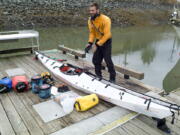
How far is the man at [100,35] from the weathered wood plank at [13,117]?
2215mm

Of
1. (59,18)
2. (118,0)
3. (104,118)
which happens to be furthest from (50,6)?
(104,118)

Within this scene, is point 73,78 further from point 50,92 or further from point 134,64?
point 134,64

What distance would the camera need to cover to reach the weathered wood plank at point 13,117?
301cm

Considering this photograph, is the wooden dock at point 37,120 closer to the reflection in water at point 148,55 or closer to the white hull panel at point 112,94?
the white hull panel at point 112,94

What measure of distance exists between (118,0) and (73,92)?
82.1 ft

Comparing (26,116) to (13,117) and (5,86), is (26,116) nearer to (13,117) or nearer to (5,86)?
(13,117)

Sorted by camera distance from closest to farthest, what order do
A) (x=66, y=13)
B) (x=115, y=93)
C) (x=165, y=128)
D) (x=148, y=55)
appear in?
(x=165, y=128), (x=115, y=93), (x=148, y=55), (x=66, y=13)

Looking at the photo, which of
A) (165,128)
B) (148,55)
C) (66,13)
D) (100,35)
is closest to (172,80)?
(148,55)

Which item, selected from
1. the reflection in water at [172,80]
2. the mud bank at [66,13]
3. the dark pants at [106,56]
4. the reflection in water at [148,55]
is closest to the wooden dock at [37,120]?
the dark pants at [106,56]

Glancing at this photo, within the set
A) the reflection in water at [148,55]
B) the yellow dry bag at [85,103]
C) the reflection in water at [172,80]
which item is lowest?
the reflection in water at [172,80]

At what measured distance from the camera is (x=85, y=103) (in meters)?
3.58

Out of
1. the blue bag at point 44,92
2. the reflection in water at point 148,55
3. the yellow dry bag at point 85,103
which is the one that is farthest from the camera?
the reflection in water at point 148,55

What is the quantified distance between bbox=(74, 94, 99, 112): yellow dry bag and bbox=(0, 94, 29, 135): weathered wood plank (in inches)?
40.1

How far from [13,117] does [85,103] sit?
1.34 metres
